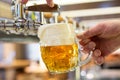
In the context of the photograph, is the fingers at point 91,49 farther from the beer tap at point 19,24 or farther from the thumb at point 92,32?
the beer tap at point 19,24

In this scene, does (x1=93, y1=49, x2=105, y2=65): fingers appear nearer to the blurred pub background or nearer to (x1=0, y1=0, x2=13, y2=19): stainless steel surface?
the blurred pub background

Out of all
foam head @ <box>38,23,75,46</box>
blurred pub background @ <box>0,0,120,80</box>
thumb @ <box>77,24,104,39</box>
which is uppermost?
foam head @ <box>38,23,75,46</box>

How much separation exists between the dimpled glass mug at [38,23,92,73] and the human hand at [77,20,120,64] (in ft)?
0.41

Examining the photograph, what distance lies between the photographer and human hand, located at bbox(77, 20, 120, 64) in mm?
825

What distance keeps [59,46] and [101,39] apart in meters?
0.35

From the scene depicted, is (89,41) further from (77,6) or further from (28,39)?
(77,6)

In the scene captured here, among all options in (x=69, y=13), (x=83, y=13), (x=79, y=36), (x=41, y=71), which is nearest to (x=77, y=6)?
(x=69, y=13)

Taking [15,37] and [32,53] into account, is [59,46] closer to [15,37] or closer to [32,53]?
[15,37]

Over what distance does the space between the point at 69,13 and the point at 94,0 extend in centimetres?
29

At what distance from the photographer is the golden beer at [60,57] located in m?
0.64

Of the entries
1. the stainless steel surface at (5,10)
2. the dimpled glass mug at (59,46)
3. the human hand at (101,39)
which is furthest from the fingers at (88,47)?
the stainless steel surface at (5,10)

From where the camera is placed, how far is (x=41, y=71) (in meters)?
1.20

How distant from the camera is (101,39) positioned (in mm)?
940

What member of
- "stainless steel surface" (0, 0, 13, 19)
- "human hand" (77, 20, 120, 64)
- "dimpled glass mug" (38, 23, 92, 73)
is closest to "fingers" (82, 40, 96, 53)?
"human hand" (77, 20, 120, 64)
